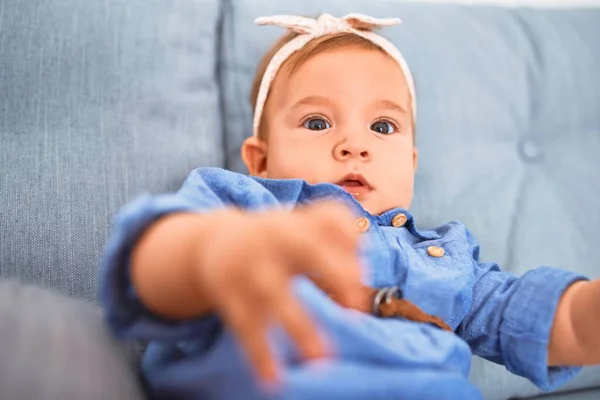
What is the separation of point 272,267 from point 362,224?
17.8 inches

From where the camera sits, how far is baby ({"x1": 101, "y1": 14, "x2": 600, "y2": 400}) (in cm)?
47

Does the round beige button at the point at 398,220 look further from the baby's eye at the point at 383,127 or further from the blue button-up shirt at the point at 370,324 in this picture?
the baby's eye at the point at 383,127

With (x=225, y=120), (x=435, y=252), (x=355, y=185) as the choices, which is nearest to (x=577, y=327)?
(x=435, y=252)

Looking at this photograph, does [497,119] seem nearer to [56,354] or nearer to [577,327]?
[577,327]

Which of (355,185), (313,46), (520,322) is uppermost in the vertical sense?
(313,46)

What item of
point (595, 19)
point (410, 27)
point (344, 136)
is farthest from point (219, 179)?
point (595, 19)

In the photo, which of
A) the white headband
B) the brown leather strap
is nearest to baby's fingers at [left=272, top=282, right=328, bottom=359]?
the brown leather strap

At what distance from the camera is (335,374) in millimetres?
552

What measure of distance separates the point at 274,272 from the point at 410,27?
3.23 ft

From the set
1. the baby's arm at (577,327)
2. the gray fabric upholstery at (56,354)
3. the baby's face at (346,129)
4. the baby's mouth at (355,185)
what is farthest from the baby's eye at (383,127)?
the gray fabric upholstery at (56,354)

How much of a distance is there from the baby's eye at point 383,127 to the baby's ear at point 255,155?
0.20m

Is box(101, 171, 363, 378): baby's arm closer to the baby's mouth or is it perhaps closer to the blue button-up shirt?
the blue button-up shirt

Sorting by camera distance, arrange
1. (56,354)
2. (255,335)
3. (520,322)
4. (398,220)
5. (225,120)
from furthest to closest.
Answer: (225,120)
(398,220)
(520,322)
(56,354)
(255,335)

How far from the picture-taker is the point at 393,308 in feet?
2.65
